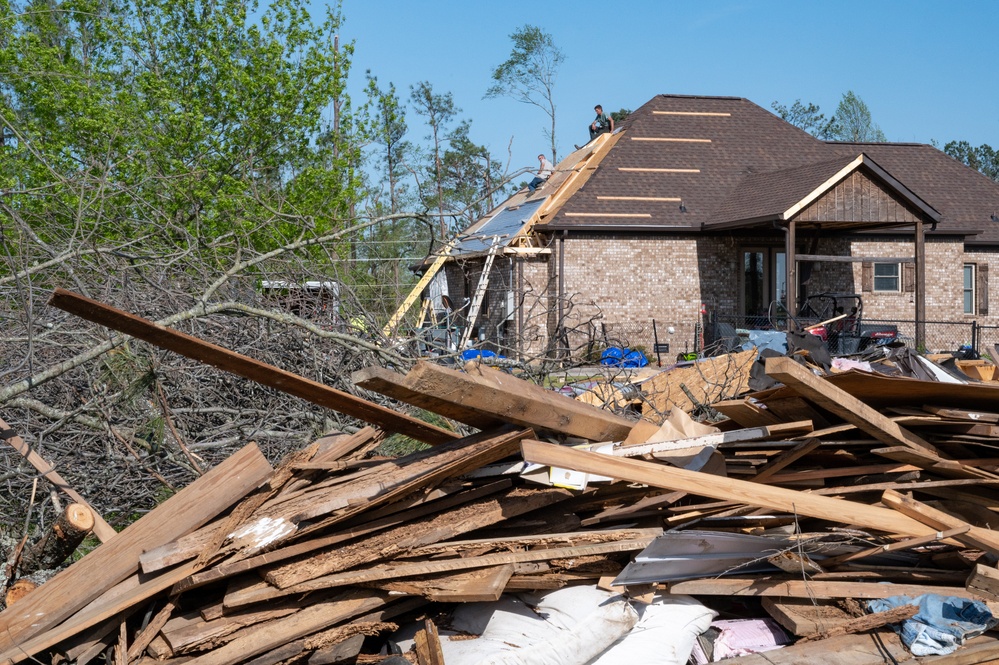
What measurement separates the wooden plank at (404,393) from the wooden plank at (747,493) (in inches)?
22.0

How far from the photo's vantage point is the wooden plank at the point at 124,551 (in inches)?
153

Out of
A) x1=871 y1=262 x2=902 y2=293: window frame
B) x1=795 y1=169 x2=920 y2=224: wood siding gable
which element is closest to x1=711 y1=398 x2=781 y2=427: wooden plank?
x1=795 y1=169 x2=920 y2=224: wood siding gable

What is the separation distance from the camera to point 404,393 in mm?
3885

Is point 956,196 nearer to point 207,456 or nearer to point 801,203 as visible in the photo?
point 801,203

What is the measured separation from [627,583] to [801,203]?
16171 mm

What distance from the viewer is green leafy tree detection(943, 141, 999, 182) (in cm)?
6494

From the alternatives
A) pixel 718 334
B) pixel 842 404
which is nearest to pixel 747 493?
pixel 842 404

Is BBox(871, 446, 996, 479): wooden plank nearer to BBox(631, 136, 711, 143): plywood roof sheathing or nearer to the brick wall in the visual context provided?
the brick wall

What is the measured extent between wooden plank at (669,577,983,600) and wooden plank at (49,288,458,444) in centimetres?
155

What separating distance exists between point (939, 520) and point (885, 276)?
65.1 feet

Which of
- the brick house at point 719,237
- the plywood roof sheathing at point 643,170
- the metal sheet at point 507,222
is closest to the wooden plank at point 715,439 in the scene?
the brick house at point 719,237

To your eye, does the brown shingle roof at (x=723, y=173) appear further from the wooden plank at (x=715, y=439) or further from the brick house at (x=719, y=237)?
the wooden plank at (x=715, y=439)

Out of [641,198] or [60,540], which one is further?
[641,198]

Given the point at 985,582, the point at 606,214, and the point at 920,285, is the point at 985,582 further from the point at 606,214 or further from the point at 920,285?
the point at 920,285
